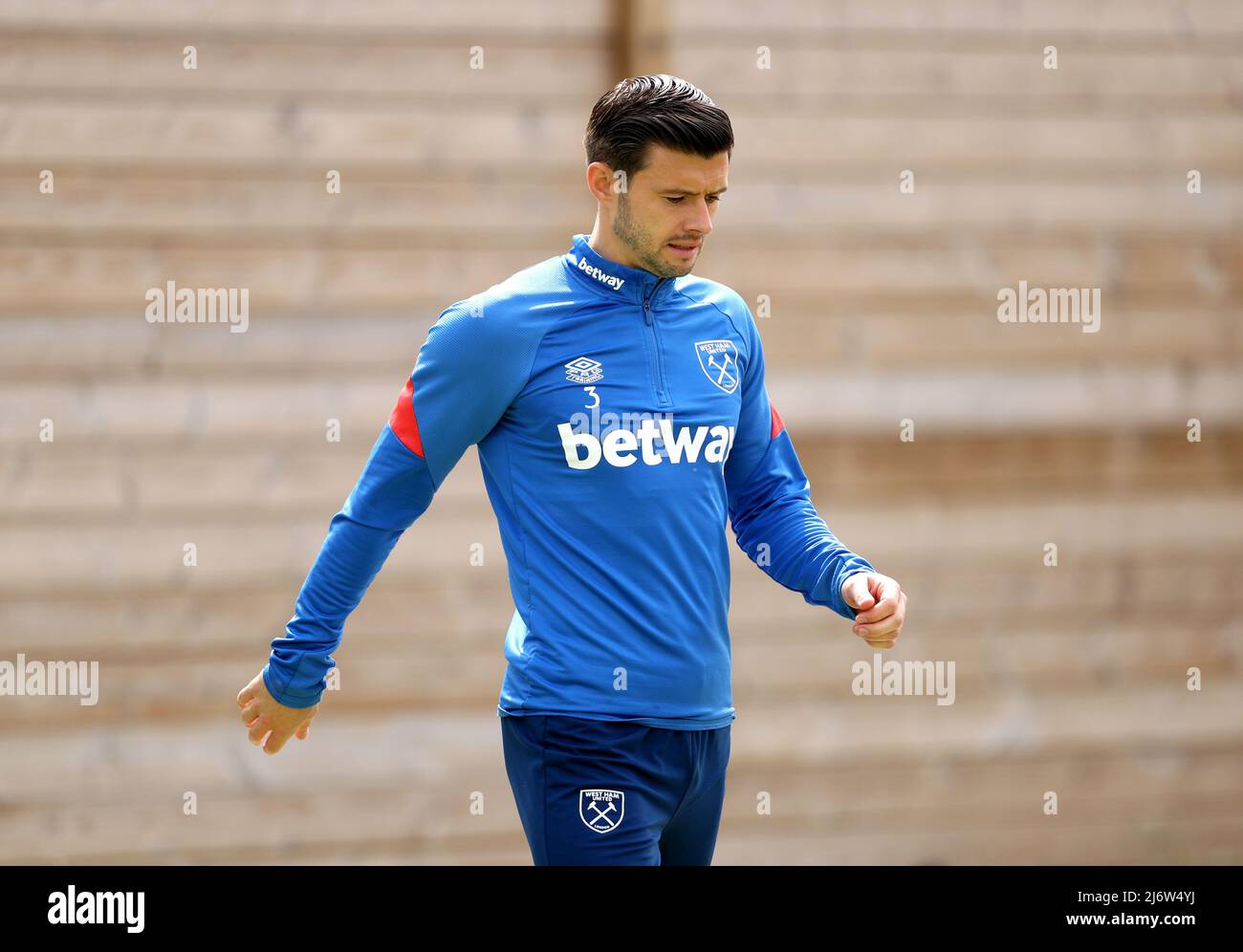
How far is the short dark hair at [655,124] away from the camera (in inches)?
96.7

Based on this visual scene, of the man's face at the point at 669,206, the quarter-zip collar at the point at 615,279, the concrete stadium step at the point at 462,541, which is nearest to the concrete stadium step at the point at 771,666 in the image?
the concrete stadium step at the point at 462,541

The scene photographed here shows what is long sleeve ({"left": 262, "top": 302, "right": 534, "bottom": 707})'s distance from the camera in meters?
2.48

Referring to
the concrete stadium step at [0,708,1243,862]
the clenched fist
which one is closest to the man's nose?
the clenched fist

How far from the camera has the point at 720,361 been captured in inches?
104

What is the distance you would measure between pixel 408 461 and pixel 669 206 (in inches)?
25.0

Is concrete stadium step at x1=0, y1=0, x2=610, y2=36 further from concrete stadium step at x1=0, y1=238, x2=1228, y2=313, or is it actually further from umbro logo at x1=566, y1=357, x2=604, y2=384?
umbro logo at x1=566, y1=357, x2=604, y2=384

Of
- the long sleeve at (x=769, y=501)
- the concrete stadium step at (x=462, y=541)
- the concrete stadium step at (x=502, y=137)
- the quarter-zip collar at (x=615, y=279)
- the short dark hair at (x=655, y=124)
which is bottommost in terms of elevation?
the concrete stadium step at (x=462, y=541)

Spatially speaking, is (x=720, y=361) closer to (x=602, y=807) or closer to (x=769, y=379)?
(x=602, y=807)

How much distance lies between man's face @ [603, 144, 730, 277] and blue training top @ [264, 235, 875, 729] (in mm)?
79

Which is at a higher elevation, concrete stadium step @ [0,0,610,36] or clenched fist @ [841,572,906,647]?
concrete stadium step @ [0,0,610,36]

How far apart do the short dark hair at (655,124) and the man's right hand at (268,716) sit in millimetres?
1140

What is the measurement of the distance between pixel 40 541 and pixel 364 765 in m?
1.28

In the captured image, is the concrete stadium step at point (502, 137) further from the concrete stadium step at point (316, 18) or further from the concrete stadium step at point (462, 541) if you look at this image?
the concrete stadium step at point (462, 541)

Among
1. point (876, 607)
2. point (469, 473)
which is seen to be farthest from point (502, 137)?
point (876, 607)
